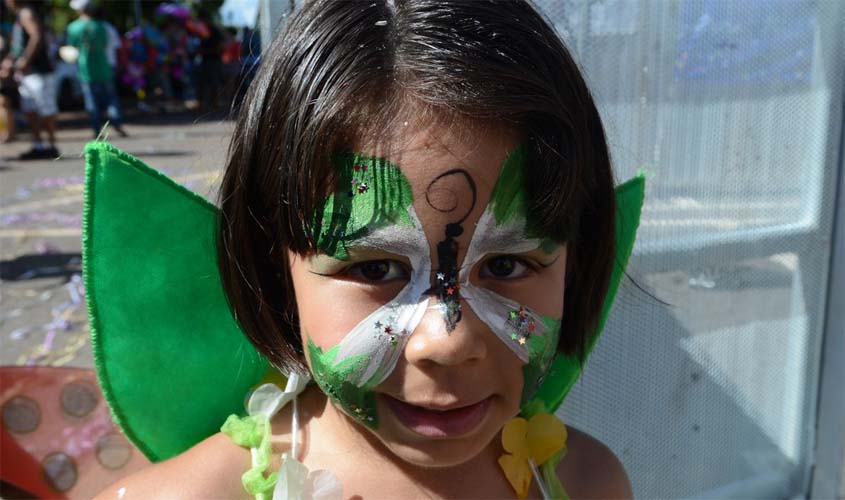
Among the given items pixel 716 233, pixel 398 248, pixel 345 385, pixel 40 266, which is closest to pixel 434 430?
pixel 345 385

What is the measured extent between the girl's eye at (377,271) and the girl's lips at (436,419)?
146 millimetres

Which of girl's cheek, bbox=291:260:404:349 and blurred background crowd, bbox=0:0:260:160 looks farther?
blurred background crowd, bbox=0:0:260:160

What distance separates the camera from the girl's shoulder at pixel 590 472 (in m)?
1.20

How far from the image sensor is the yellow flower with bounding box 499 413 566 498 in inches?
44.6

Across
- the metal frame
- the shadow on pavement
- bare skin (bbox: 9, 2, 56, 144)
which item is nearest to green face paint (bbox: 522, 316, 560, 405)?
the metal frame

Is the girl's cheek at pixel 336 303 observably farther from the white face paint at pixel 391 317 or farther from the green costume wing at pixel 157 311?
the green costume wing at pixel 157 311

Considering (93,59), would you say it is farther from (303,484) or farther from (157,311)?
(303,484)

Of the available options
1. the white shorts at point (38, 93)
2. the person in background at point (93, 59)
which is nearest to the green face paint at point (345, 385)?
the white shorts at point (38, 93)

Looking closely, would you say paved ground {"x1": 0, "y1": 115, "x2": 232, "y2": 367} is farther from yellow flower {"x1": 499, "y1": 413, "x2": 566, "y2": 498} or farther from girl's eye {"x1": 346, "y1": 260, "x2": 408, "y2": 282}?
yellow flower {"x1": 499, "y1": 413, "x2": 566, "y2": 498}

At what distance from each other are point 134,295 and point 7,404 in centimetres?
34

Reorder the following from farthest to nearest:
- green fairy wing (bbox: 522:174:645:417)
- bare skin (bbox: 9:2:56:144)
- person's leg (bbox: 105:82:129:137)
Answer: person's leg (bbox: 105:82:129:137) → bare skin (bbox: 9:2:56:144) → green fairy wing (bbox: 522:174:645:417)

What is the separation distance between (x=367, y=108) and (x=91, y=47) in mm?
7160

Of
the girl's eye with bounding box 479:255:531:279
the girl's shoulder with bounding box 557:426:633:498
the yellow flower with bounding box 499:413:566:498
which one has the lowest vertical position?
the girl's shoulder with bounding box 557:426:633:498

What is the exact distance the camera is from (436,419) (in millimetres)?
917
